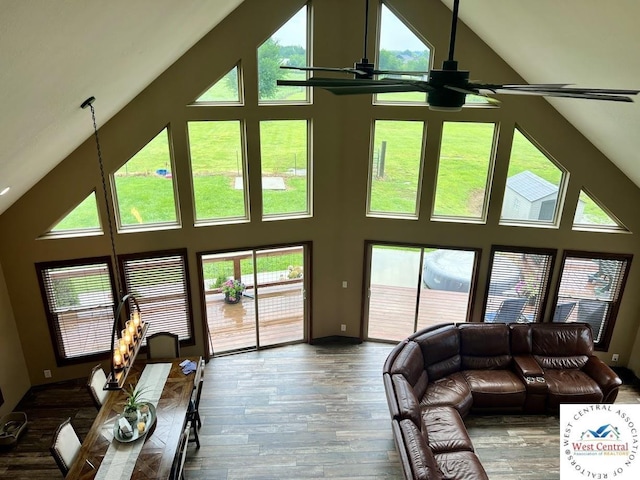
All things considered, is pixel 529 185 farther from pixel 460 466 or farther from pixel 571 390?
pixel 460 466

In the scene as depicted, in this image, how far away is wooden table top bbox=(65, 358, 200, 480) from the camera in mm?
4582

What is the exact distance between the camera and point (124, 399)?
555cm

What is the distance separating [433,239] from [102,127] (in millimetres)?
5260

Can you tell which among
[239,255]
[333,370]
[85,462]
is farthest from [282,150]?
[85,462]

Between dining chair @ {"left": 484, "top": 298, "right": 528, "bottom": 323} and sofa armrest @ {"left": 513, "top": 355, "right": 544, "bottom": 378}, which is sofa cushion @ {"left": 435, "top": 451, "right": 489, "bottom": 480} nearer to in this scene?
sofa armrest @ {"left": 513, "top": 355, "right": 544, "bottom": 378}

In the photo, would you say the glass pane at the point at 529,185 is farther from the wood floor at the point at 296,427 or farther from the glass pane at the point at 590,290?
the wood floor at the point at 296,427

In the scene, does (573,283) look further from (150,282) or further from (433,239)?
(150,282)

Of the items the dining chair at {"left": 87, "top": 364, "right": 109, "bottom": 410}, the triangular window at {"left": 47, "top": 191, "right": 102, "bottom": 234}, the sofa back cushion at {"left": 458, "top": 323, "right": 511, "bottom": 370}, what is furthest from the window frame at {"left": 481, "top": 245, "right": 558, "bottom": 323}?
the triangular window at {"left": 47, "top": 191, "right": 102, "bottom": 234}

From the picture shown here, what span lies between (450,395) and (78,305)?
18.4 ft

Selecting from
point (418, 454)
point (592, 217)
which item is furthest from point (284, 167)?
point (592, 217)

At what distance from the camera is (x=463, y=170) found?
7.18 m

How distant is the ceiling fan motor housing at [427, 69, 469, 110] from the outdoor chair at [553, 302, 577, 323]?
6.28 meters

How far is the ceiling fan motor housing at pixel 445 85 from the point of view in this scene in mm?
2439

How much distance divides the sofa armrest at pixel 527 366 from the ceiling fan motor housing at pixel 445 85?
5.30m
